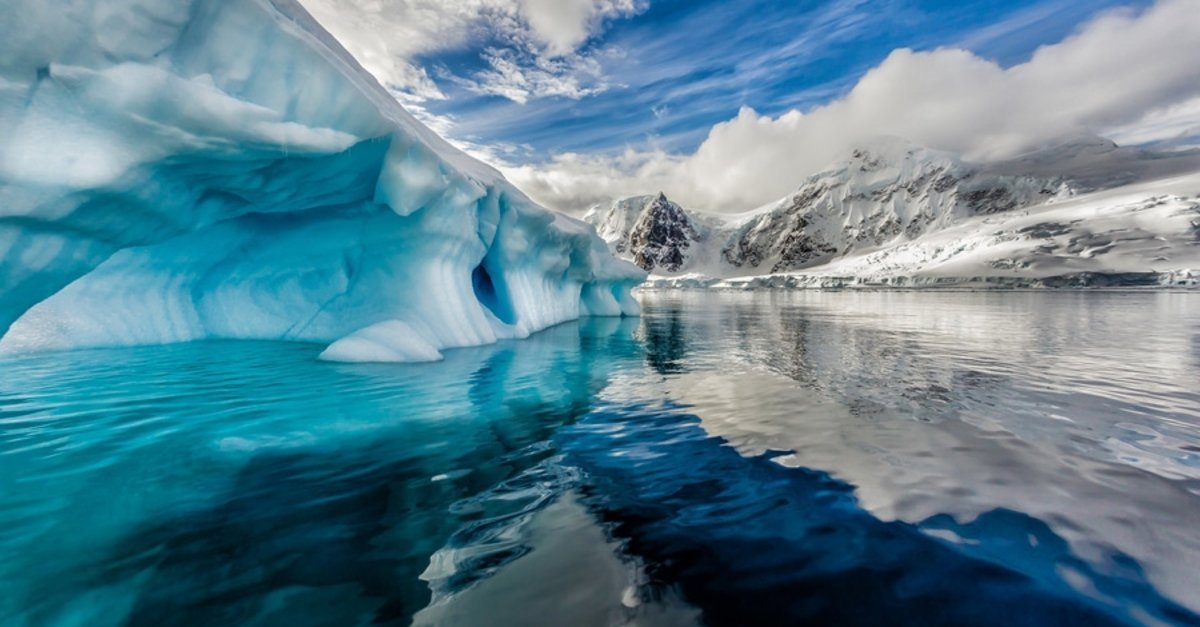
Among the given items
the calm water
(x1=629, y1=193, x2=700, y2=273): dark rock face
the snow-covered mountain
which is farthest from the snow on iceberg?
(x1=629, y1=193, x2=700, y2=273): dark rock face

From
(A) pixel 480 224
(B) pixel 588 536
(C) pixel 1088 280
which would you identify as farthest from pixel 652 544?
(C) pixel 1088 280

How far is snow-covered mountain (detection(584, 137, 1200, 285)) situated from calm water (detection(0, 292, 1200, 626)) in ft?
359

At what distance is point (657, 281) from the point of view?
414 ft

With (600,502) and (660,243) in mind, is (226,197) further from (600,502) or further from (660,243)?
(660,243)

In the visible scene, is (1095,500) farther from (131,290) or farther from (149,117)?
(131,290)

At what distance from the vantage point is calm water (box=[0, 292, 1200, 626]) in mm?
2418

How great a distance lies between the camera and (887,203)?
170m

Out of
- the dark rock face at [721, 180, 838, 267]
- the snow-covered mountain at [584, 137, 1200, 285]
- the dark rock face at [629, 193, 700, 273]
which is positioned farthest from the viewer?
the dark rock face at [629, 193, 700, 273]

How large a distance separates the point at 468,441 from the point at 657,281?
12276 cm

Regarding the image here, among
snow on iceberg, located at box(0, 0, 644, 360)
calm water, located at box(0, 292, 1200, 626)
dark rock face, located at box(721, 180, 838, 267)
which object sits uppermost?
dark rock face, located at box(721, 180, 838, 267)

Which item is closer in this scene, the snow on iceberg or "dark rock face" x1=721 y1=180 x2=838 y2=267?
the snow on iceberg

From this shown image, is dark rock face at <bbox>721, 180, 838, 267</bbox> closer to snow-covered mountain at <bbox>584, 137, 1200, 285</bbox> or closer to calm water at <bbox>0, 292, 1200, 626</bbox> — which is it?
snow-covered mountain at <bbox>584, 137, 1200, 285</bbox>

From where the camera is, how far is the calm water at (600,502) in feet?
7.93

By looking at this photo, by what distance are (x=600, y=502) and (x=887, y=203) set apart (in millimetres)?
199770
